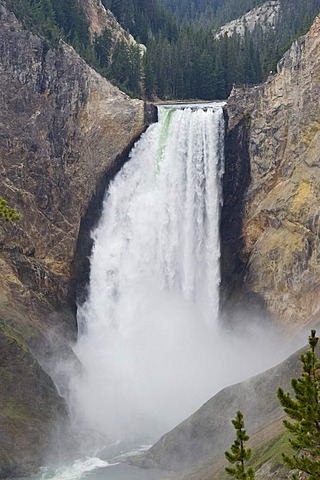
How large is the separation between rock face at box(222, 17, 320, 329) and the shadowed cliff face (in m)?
9.92

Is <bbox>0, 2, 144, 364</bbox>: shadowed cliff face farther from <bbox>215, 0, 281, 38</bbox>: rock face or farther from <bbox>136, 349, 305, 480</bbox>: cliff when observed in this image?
<bbox>215, 0, 281, 38</bbox>: rock face

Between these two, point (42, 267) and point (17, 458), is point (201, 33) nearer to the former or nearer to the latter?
point (42, 267)

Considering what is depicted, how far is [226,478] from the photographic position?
2525 centimetres

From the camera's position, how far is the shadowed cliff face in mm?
47219

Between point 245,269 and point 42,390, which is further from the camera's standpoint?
point 245,269

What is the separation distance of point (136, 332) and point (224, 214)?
11872 mm

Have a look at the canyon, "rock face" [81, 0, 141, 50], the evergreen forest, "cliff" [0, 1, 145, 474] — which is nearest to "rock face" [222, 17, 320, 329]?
the canyon

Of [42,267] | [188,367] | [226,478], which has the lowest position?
[226,478]

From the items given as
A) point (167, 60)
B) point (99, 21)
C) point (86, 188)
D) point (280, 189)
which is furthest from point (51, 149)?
point (99, 21)

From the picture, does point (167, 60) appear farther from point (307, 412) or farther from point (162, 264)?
point (307, 412)

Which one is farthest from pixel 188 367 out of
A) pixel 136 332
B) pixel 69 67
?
pixel 69 67

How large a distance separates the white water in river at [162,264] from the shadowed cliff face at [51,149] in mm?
2048

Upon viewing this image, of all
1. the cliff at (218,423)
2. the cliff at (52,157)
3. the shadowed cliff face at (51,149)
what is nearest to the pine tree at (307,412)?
the cliff at (218,423)

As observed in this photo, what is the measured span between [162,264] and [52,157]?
12.7m
